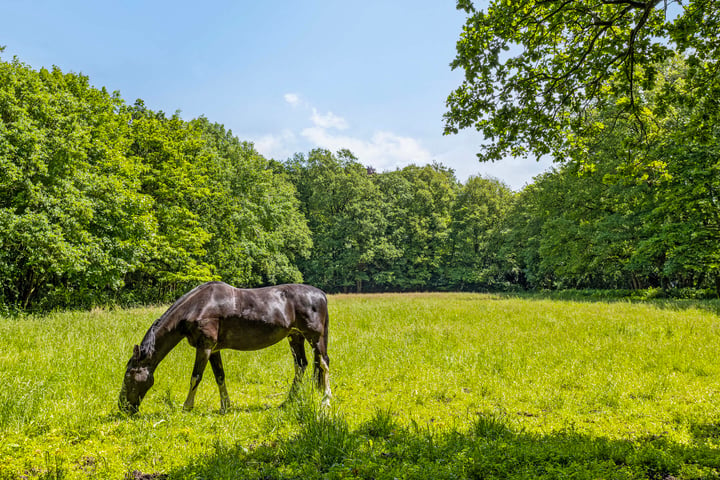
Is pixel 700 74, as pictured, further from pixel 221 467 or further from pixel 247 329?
pixel 221 467

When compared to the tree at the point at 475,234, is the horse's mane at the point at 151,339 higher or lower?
lower

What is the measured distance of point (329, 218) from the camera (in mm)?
49938

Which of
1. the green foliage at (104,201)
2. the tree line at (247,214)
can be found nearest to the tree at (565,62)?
the tree line at (247,214)

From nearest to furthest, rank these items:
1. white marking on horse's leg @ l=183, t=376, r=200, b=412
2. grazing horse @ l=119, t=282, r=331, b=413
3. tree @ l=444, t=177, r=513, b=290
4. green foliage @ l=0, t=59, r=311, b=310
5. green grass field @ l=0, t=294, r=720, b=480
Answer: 1. green grass field @ l=0, t=294, r=720, b=480
2. grazing horse @ l=119, t=282, r=331, b=413
3. white marking on horse's leg @ l=183, t=376, r=200, b=412
4. green foliage @ l=0, t=59, r=311, b=310
5. tree @ l=444, t=177, r=513, b=290

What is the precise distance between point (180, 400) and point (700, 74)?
10425 mm

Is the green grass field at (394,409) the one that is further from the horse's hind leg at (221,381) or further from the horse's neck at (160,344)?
the horse's neck at (160,344)

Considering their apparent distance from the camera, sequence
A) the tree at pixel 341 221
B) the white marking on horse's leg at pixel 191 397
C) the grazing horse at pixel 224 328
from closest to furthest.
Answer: the grazing horse at pixel 224 328
the white marking on horse's leg at pixel 191 397
the tree at pixel 341 221

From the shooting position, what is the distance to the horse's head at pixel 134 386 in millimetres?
5344

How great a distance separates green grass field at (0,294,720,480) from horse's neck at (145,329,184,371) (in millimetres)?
777

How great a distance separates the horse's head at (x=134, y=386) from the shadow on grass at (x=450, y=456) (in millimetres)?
1845

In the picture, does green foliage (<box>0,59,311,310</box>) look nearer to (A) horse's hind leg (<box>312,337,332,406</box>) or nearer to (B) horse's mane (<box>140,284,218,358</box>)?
(B) horse's mane (<box>140,284,218,358</box>)

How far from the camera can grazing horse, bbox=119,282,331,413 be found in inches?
215

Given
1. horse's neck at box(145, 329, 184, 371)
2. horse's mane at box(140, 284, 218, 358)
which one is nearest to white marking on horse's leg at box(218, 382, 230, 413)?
horse's neck at box(145, 329, 184, 371)

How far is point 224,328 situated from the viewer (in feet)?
19.6
